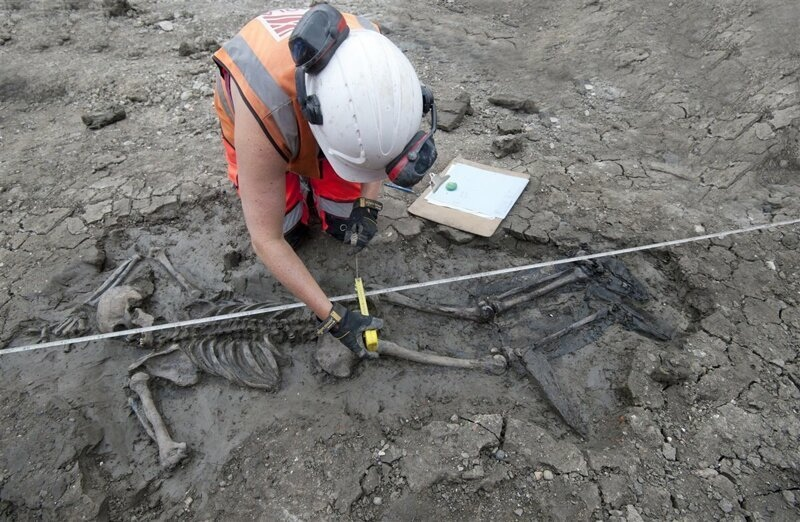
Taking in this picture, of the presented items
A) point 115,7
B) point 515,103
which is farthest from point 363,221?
point 115,7

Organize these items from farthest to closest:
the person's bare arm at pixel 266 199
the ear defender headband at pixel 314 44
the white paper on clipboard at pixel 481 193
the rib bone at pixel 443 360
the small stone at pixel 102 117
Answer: the small stone at pixel 102 117, the white paper on clipboard at pixel 481 193, the rib bone at pixel 443 360, the person's bare arm at pixel 266 199, the ear defender headband at pixel 314 44

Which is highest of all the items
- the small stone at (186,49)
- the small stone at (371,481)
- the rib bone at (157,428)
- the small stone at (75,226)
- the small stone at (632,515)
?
the small stone at (632,515)

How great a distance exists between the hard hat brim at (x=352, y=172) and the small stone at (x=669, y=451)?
166 centimetres

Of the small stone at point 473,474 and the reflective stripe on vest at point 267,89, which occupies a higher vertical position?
the reflective stripe on vest at point 267,89

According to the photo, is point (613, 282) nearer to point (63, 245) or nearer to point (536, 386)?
point (536, 386)

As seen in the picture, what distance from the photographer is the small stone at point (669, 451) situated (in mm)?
2023

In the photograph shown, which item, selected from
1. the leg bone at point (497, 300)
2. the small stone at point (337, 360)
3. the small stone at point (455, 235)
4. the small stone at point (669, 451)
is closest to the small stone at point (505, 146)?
the small stone at point (455, 235)

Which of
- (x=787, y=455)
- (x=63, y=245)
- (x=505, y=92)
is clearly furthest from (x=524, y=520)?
(x=505, y=92)

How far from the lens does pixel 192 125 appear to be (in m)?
4.01

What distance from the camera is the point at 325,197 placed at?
9.43ft

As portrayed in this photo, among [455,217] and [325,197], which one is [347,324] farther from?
[455,217]

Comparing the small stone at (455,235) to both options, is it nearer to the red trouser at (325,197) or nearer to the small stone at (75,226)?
the red trouser at (325,197)

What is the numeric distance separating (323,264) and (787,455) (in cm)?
241

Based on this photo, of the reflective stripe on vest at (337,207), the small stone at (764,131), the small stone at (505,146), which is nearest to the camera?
the reflective stripe on vest at (337,207)
